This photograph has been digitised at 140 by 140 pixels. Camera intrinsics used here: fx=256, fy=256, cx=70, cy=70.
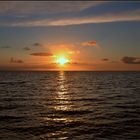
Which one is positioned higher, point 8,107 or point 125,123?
point 8,107

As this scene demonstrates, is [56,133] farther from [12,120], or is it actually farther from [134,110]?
[134,110]

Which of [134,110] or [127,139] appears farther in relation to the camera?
[134,110]

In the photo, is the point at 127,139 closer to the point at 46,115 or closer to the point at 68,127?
the point at 68,127

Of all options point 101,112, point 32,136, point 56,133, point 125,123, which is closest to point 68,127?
point 56,133

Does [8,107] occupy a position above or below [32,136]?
above

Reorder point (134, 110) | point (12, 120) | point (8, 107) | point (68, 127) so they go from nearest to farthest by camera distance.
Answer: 1. point (68, 127)
2. point (12, 120)
3. point (134, 110)
4. point (8, 107)

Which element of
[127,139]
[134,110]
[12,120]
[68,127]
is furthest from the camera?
[134,110]

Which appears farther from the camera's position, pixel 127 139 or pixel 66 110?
pixel 66 110

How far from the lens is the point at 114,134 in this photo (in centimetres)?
1811

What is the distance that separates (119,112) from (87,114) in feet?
11.3

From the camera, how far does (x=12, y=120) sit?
2247cm

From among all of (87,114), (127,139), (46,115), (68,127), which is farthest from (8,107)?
(127,139)

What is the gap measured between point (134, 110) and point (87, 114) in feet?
17.7

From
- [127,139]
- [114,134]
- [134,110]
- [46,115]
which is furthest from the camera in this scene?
[134,110]
